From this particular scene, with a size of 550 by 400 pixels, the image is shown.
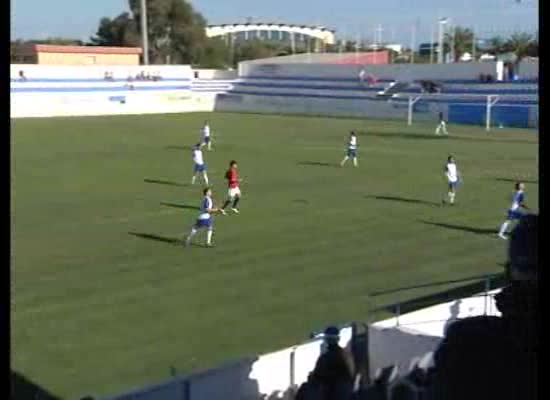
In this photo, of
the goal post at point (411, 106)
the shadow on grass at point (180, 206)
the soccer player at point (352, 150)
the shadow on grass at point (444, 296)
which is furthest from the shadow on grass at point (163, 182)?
the goal post at point (411, 106)

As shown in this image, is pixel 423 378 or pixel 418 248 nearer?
pixel 423 378

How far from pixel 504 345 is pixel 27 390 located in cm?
603

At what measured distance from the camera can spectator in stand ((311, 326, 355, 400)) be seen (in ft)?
14.6

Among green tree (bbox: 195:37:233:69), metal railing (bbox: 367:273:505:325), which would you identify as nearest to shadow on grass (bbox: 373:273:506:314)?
metal railing (bbox: 367:273:505:325)

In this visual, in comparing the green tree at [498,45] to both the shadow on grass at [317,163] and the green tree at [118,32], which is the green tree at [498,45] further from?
the shadow on grass at [317,163]

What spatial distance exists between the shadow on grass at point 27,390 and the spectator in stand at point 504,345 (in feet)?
17.2

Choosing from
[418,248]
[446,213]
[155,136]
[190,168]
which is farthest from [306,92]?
[418,248]

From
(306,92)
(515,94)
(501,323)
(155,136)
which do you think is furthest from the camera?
(306,92)

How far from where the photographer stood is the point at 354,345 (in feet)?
18.9

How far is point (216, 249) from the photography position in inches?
603

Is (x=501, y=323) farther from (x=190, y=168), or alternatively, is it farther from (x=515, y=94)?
(x=515, y=94)

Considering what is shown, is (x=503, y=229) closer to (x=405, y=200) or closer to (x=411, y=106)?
(x=405, y=200)

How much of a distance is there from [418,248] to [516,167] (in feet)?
44.9

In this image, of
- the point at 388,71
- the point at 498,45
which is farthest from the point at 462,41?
the point at 388,71
